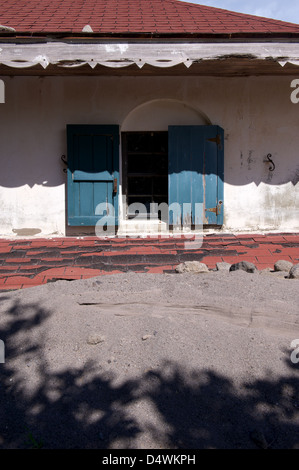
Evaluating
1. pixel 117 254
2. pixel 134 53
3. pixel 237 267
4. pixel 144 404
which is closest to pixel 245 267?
pixel 237 267

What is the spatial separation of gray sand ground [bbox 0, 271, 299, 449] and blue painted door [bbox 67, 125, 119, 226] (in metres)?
2.15

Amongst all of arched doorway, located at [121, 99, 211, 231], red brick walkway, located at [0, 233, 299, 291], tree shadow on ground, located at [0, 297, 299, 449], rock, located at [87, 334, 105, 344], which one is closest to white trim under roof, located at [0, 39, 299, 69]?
arched doorway, located at [121, 99, 211, 231]

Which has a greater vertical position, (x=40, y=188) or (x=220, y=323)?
(x=40, y=188)

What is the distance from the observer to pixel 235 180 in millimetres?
6078

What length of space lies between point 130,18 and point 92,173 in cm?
236

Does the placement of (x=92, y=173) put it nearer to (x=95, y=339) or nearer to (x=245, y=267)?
(x=245, y=267)

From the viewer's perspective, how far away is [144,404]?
2447mm

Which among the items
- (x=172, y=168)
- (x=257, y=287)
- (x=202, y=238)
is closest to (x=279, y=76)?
(x=172, y=168)

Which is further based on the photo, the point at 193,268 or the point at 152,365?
the point at 193,268

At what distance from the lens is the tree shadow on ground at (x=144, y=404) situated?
→ 2219 mm

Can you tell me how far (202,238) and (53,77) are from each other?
3083 millimetres

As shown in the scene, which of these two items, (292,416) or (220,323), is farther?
(220,323)

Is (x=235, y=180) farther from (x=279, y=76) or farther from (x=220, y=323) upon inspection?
(x=220, y=323)

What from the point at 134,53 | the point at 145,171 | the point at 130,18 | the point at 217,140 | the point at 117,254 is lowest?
the point at 117,254
